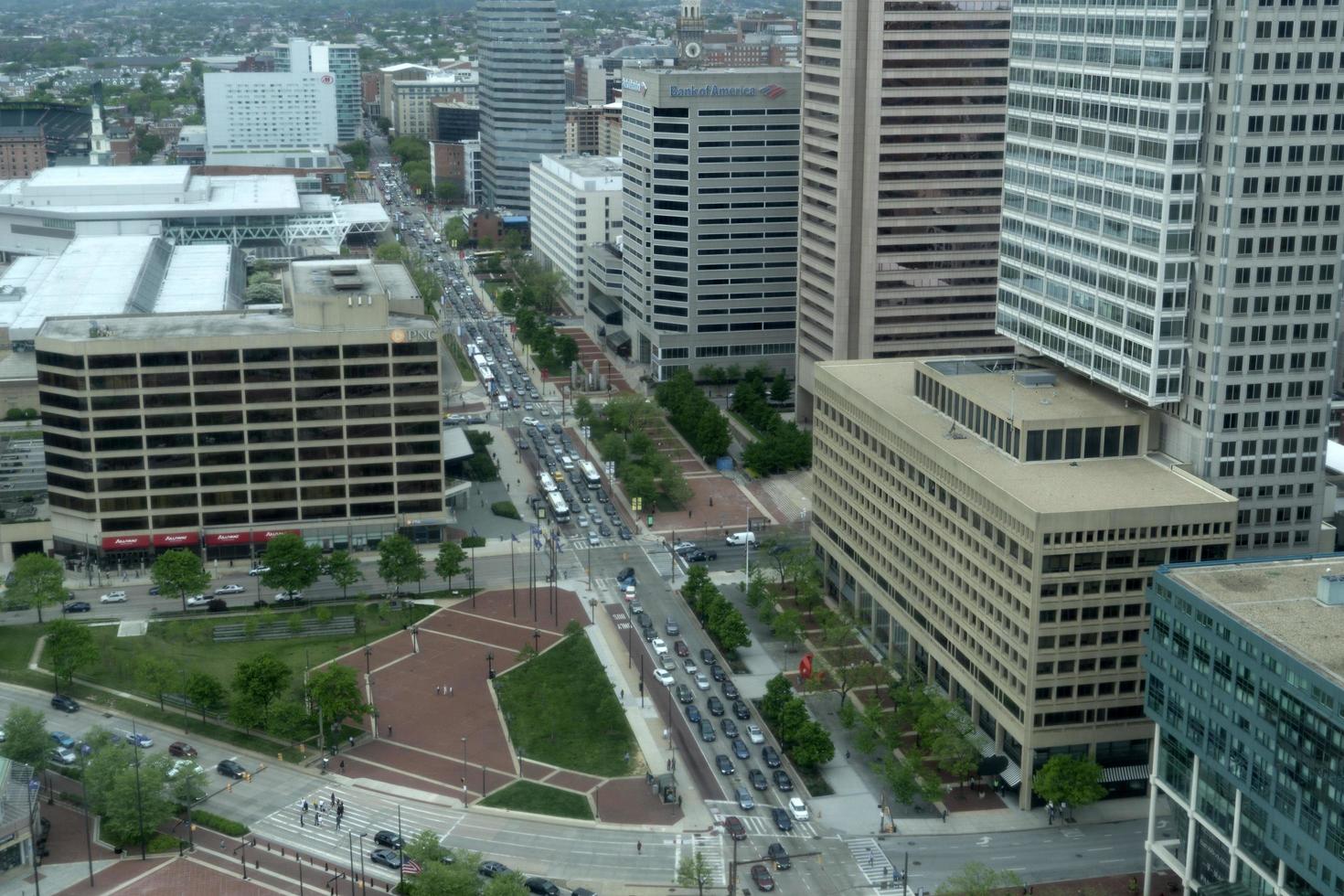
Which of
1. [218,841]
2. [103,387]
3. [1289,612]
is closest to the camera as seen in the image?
[1289,612]

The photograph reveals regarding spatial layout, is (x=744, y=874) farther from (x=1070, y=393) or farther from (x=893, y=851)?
(x=1070, y=393)

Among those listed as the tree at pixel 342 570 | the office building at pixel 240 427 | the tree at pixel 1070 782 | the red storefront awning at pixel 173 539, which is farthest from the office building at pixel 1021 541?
the red storefront awning at pixel 173 539

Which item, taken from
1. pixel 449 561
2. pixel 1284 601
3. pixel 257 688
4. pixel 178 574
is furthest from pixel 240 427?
pixel 1284 601

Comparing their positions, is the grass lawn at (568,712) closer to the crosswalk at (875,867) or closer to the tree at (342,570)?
the crosswalk at (875,867)

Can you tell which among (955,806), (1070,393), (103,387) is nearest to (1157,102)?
(1070,393)

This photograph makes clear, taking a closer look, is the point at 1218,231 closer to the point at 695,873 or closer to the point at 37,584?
the point at 695,873

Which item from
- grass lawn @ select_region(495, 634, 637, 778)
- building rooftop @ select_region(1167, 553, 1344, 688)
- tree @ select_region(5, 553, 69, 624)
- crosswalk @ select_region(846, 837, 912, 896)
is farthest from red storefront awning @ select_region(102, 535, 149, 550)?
building rooftop @ select_region(1167, 553, 1344, 688)
